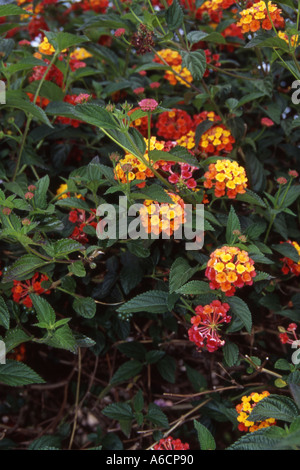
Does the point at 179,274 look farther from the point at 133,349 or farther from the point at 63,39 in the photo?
the point at 63,39

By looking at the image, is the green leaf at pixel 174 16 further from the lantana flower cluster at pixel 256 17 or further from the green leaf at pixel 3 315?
the green leaf at pixel 3 315

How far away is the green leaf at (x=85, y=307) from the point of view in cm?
120

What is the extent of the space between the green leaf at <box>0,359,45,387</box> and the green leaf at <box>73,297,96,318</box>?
0.59 ft

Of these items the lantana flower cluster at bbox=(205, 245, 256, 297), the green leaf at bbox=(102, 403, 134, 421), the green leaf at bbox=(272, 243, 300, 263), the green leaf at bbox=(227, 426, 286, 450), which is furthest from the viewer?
the green leaf at bbox=(102, 403, 134, 421)

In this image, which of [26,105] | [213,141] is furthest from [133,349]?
[26,105]

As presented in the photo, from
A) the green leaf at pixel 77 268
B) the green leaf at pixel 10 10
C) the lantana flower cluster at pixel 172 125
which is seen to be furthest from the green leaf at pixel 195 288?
the green leaf at pixel 10 10

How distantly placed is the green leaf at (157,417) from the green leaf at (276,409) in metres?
0.37

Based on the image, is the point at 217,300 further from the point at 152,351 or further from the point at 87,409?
the point at 87,409

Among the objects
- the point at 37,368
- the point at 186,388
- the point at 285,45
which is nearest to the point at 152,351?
the point at 186,388

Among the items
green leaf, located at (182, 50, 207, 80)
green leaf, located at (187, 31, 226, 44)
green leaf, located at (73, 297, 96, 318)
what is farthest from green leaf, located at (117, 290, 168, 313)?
green leaf, located at (187, 31, 226, 44)

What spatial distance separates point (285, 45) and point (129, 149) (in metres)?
0.48

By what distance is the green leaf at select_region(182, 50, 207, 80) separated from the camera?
4.12 ft

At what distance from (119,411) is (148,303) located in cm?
37

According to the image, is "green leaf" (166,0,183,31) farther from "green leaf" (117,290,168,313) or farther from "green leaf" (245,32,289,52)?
"green leaf" (117,290,168,313)
